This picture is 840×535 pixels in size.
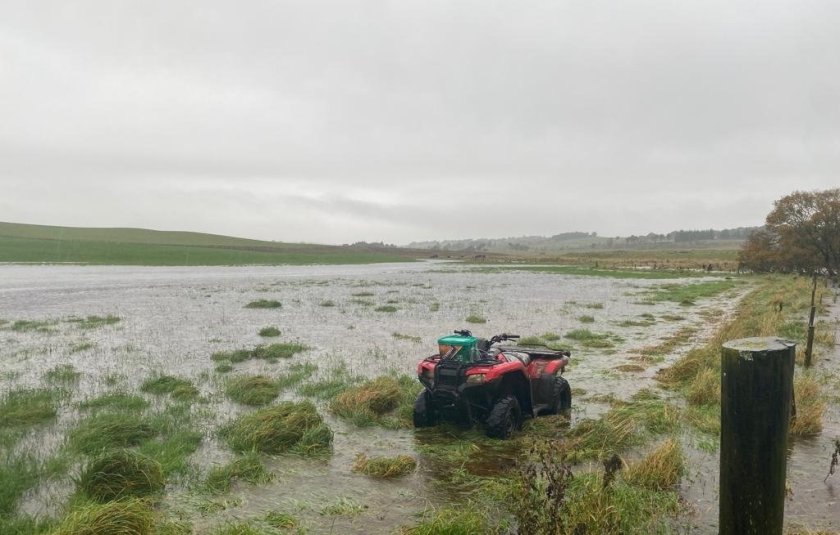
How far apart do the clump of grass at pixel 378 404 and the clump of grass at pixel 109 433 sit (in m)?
3.25

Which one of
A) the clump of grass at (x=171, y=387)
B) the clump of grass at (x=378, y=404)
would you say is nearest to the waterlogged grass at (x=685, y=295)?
the clump of grass at (x=378, y=404)

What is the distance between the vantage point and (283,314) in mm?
27109

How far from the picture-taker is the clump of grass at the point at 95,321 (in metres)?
22.1

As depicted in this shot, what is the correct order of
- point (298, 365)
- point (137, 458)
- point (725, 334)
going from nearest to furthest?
point (137, 458)
point (298, 365)
point (725, 334)

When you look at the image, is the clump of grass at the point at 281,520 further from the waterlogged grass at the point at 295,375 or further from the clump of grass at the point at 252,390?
the waterlogged grass at the point at 295,375

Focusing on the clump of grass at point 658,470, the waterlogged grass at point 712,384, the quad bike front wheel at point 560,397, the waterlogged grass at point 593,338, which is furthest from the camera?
the waterlogged grass at point 593,338

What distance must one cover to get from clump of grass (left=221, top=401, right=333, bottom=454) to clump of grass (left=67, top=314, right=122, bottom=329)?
52.0 ft

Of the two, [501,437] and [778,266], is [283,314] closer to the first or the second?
[501,437]

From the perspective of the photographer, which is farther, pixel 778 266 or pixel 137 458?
pixel 778 266

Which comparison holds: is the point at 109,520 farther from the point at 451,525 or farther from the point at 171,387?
the point at 171,387

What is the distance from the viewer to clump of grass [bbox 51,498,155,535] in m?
5.39

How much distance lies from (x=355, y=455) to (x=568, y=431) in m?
3.48

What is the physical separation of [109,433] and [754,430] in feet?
28.8

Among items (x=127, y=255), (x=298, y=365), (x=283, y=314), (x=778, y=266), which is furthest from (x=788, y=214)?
(x=127, y=255)
